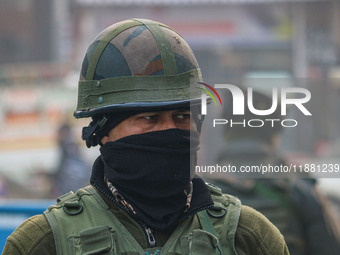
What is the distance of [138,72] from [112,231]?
1.53 feet

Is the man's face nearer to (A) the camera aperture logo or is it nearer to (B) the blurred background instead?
(A) the camera aperture logo

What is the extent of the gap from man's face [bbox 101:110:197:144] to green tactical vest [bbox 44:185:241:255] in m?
0.21

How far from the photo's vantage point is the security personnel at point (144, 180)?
1.89 metres

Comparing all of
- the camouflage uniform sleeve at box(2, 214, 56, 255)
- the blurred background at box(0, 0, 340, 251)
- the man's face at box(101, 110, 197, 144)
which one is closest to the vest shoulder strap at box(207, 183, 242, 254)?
the man's face at box(101, 110, 197, 144)

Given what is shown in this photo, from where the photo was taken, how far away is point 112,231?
1899 millimetres

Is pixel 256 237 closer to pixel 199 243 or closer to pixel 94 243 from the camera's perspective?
pixel 199 243

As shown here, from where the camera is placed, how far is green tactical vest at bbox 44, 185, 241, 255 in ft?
6.12

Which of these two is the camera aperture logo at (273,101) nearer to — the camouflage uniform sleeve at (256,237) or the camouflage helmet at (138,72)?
the camouflage helmet at (138,72)

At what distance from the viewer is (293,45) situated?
29.4ft

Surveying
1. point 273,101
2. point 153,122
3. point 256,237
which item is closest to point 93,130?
point 153,122

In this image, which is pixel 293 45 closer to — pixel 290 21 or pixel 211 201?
pixel 290 21

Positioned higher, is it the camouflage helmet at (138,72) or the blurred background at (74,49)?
the camouflage helmet at (138,72)

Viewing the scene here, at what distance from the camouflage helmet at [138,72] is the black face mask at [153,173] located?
0.32 feet

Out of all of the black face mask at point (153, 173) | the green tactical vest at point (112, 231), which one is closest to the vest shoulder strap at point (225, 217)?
the green tactical vest at point (112, 231)
